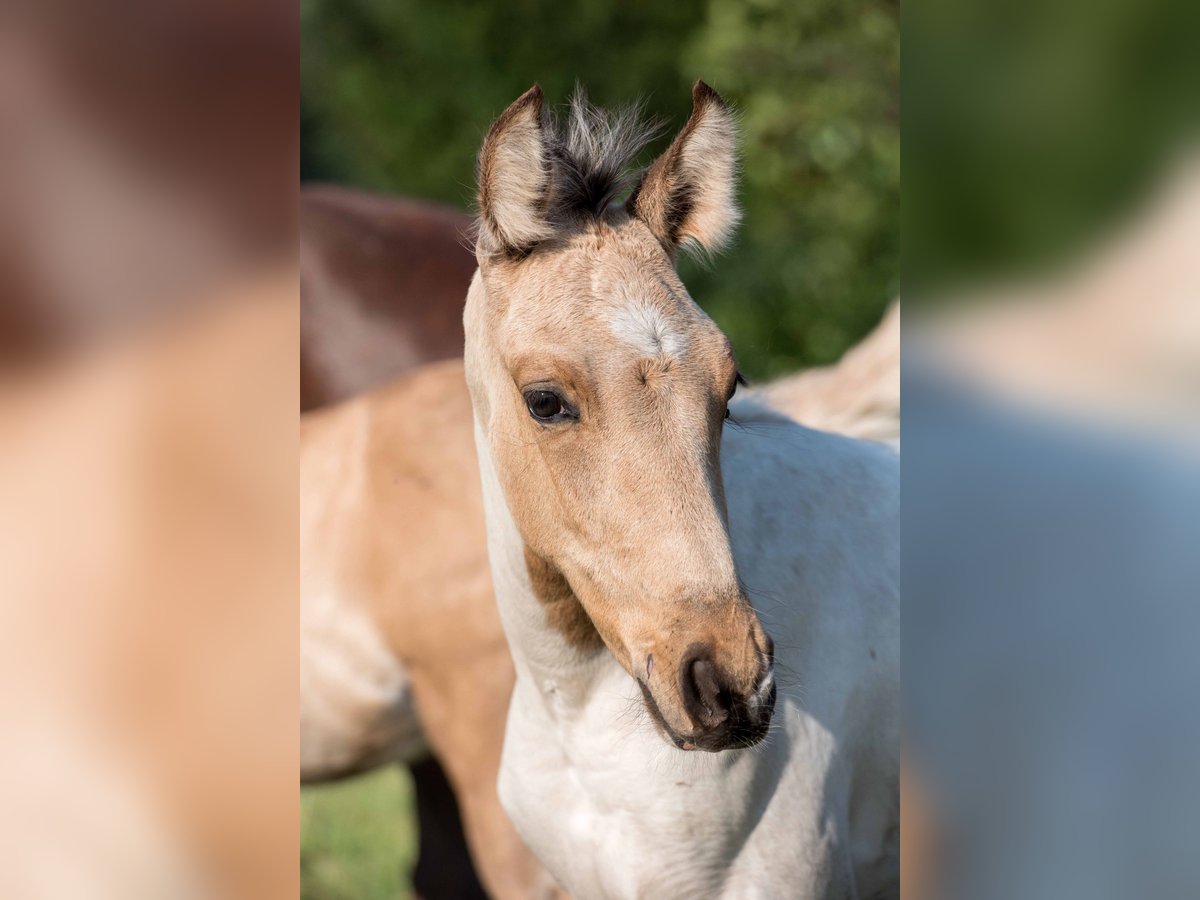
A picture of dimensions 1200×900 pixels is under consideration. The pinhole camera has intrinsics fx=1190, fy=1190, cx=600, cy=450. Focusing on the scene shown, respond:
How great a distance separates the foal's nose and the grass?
4.52 ft

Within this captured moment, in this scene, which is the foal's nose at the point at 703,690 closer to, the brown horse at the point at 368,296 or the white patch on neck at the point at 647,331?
the white patch on neck at the point at 647,331

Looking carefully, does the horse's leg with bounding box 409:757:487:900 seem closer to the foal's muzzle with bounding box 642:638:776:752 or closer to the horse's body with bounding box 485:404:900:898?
the horse's body with bounding box 485:404:900:898

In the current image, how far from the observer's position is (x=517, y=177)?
1.28 m

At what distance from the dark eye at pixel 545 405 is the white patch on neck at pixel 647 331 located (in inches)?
3.7

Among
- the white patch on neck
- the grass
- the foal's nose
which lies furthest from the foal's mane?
the grass

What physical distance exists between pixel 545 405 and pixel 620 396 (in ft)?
0.31

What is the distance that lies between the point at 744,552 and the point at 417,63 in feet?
6.00

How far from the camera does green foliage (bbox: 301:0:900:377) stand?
274cm

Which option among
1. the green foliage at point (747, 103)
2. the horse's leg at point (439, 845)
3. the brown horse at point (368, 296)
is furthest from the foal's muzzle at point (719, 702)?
the green foliage at point (747, 103)

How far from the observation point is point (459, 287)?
8.80 feet
